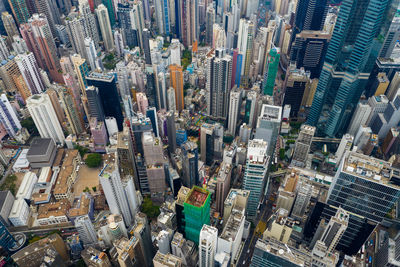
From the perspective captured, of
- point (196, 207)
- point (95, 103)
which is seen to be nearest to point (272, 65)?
point (95, 103)

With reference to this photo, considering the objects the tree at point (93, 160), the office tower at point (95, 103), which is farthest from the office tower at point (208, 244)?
the office tower at point (95, 103)

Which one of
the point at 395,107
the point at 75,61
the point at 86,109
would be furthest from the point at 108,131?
the point at 395,107

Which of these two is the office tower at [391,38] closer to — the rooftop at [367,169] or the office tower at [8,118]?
the rooftop at [367,169]

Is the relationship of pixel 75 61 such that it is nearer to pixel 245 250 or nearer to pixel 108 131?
pixel 108 131

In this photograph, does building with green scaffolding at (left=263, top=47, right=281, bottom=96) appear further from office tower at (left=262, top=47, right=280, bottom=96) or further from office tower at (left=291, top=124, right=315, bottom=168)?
office tower at (left=291, top=124, right=315, bottom=168)

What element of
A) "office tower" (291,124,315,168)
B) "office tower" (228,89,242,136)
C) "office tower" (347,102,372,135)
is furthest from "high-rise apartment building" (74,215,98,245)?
"office tower" (347,102,372,135)
